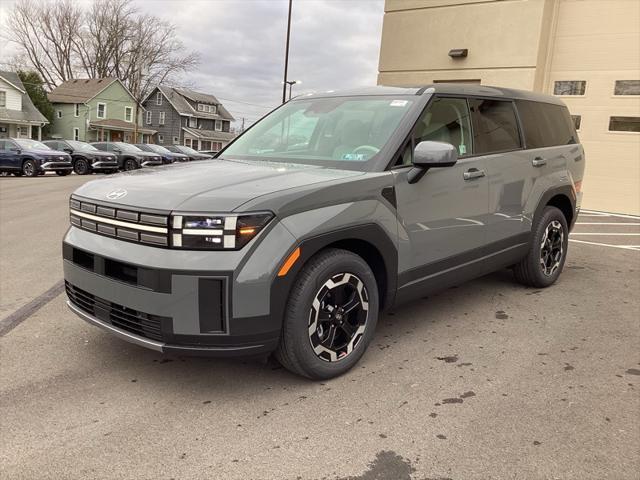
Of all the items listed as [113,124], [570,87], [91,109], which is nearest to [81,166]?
[570,87]

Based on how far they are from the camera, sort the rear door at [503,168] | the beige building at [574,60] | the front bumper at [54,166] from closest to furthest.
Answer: the rear door at [503,168] < the beige building at [574,60] < the front bumper at [54,166]

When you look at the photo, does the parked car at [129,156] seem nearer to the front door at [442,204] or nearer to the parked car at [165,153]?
the parked car at [165,153]

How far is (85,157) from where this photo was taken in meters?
25.6

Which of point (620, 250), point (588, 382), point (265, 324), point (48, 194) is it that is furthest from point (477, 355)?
point (48, 194)

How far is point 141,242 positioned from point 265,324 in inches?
30.8

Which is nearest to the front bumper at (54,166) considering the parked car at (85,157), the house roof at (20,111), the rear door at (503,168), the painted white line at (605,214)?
the parked car at (85,157)

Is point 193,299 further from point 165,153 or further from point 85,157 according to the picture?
point 165,153

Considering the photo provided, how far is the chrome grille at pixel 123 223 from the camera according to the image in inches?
111

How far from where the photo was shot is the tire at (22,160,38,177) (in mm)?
21438

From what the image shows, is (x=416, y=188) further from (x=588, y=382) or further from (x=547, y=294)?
(x=547, y=294)

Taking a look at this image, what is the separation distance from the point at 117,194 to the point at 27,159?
831 inches

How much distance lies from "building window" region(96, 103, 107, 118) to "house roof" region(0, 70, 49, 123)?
665 centimetres

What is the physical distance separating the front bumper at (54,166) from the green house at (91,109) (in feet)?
104

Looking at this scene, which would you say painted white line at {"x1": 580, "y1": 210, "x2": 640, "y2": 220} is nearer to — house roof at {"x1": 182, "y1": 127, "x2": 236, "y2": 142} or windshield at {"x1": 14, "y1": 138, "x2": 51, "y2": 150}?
windshield at {"x1": 14, "y1": 138, "x2": 51, "y2": 150}
